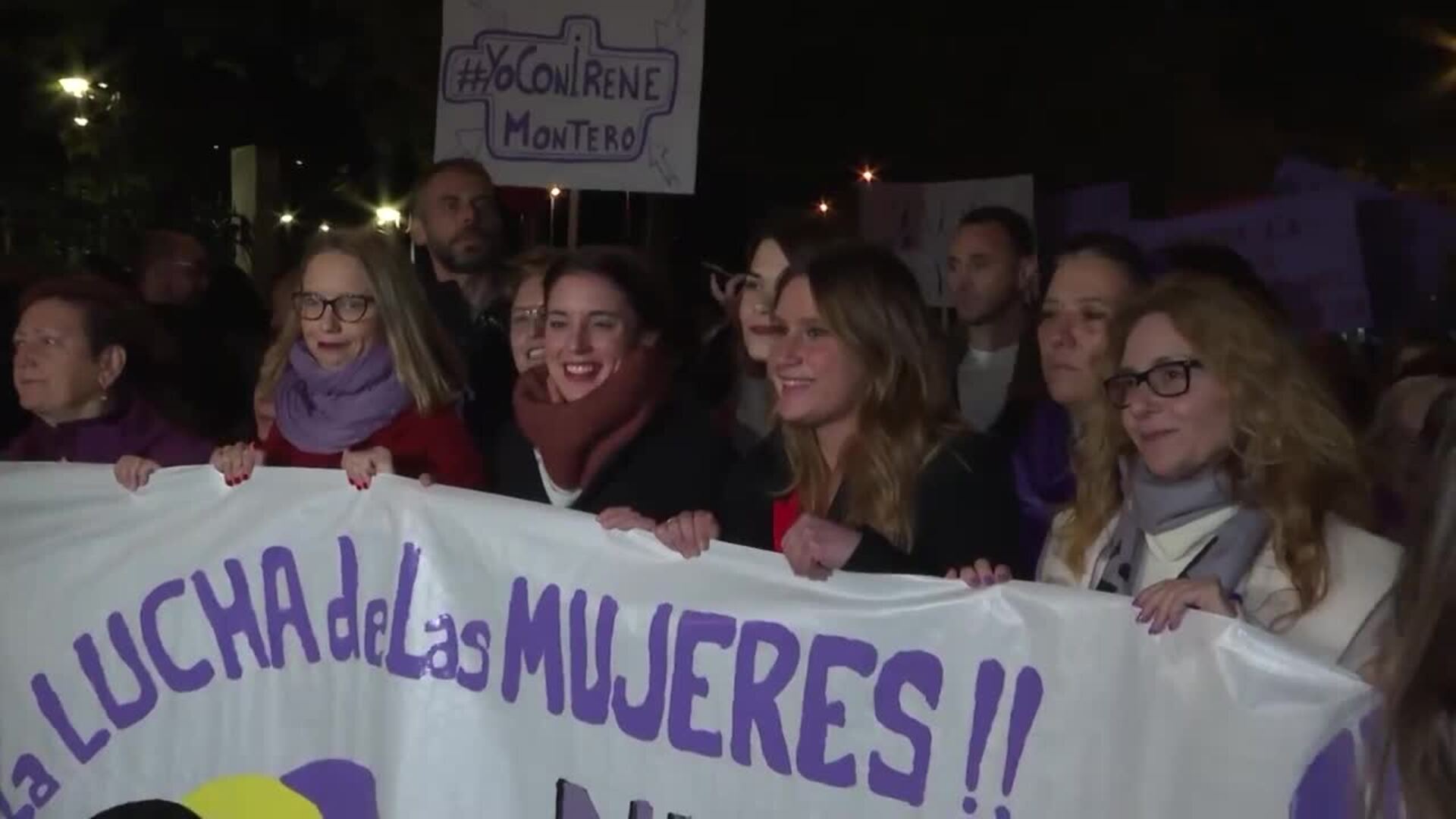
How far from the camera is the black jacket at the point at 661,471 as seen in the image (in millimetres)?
3189

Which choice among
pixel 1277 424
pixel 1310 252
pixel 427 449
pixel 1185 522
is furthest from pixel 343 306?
pixel 1310 252

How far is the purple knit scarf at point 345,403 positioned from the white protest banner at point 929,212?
2600 millimetres

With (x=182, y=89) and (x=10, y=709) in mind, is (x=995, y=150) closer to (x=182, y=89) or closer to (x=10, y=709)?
(x=182, y=89)

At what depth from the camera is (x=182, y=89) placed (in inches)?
348

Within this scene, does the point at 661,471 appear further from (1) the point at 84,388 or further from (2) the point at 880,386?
(1) the point at 84,388

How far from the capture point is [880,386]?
2992 mm

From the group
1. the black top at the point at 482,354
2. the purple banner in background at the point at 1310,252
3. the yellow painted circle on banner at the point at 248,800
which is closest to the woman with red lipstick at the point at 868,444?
the yellow painted circle on banner at the point at 248,800

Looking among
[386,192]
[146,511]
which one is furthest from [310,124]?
[146,511]

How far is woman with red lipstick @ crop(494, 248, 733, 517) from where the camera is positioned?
3207 millimetres

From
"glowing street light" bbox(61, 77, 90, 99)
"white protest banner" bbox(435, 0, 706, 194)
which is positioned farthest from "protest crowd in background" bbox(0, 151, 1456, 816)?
"glowing street light" bbox(61, 77, 90, 99)

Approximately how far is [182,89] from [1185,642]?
763 cm

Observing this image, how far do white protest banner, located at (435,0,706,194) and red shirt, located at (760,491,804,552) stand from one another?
2308 mm

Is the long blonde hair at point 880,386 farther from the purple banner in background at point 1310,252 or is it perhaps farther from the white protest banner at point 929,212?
the white protest banner at point 929,212

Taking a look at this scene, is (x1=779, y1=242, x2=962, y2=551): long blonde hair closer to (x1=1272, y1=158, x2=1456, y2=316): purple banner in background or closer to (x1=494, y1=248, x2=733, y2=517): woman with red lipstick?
(x1=494, y1=248, x2=733, y2=517): woman with red lipstick
